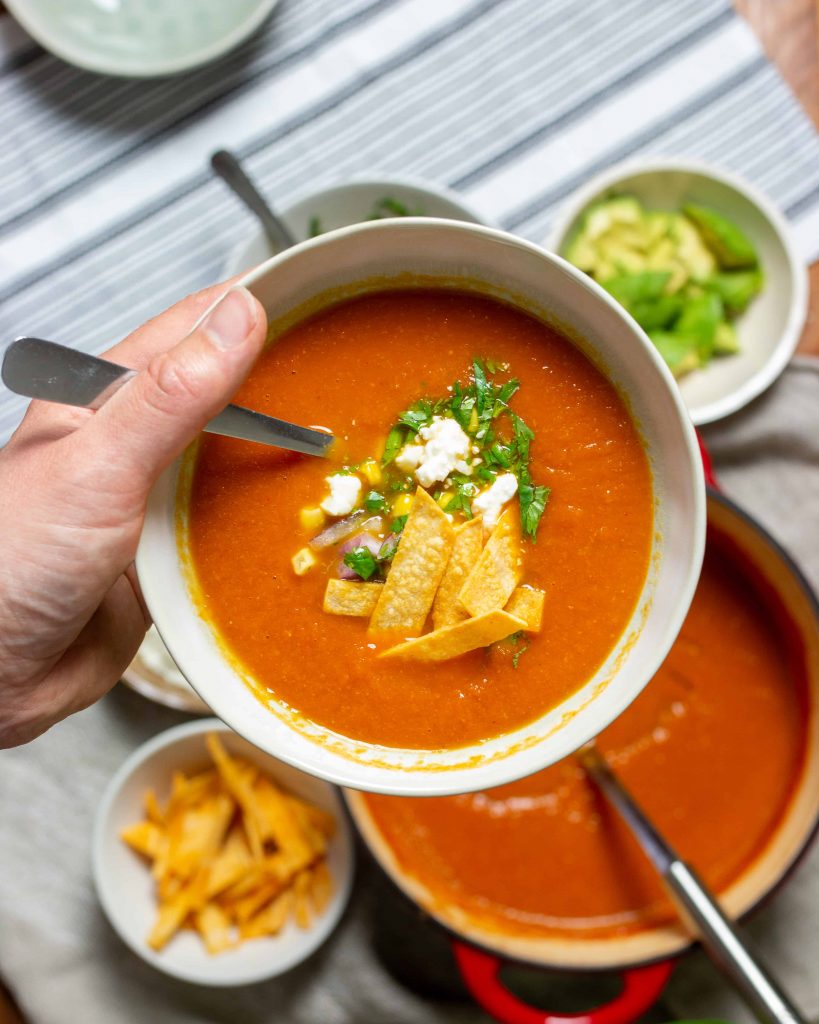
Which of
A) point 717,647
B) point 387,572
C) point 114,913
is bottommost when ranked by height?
point 717,647

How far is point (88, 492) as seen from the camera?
65.0 inches

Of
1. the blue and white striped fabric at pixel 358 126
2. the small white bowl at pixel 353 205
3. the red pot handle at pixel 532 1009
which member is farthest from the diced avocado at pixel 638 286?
the red pot handle at pixel 532 1009

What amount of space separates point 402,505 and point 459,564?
5.6 inches

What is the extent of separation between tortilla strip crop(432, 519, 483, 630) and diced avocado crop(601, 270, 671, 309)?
128 cm

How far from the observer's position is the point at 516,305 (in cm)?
169

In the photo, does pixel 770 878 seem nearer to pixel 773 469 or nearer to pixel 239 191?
pixel 773 469

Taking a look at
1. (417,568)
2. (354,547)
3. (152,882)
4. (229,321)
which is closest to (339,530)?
(354,547)

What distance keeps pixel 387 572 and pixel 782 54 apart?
7.04ft

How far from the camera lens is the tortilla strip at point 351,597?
166 cm

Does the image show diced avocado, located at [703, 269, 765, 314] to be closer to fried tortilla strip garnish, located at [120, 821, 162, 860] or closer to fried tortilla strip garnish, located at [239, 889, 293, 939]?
fried tortilla strip garnish, located at [239, 889, 293, 939]

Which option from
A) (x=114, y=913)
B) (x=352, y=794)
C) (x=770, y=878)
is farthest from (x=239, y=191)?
(x=770, y=878)

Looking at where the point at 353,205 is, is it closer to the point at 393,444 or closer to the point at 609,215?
the point at 609,215

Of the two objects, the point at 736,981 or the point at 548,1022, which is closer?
the point at 736,981

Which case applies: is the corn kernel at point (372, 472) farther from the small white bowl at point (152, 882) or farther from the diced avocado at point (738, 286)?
the diced avocado at point (738, 286)
